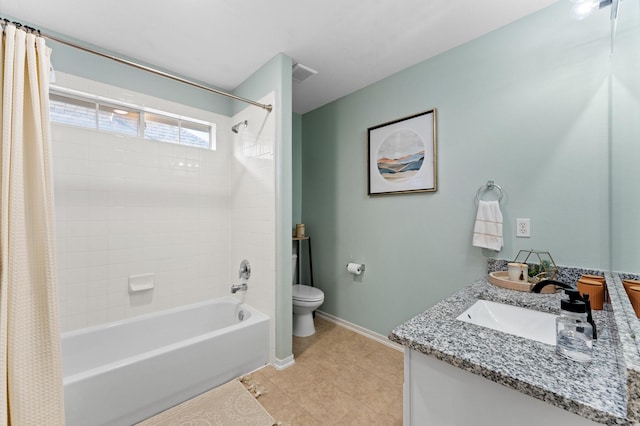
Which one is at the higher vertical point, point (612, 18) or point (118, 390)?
point (612, 18)

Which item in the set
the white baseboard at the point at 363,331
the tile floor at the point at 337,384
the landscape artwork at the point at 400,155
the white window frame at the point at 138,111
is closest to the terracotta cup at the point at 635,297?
the tile floor at the point at 337,384

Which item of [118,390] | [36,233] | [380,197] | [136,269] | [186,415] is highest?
[380,197]

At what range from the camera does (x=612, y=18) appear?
54.4 inches

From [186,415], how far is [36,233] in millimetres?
1294

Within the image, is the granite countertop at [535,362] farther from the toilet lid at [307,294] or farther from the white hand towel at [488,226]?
the toilet lid at [307,294]

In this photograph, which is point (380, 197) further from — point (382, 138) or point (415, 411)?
point (415, 411)

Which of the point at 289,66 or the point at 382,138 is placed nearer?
Answer: the point at 289,66

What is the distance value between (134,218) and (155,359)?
1187mm

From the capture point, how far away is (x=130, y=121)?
225cm

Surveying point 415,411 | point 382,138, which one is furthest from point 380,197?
point 415,411

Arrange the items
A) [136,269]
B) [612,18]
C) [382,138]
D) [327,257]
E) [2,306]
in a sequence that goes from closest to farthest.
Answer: [2,306]
[612,18]
[136,269]
[382,138]
[327,257]

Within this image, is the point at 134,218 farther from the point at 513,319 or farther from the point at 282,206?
the point at 513,319

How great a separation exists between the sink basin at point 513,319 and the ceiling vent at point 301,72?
213cm

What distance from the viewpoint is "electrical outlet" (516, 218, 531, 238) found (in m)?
1.69
